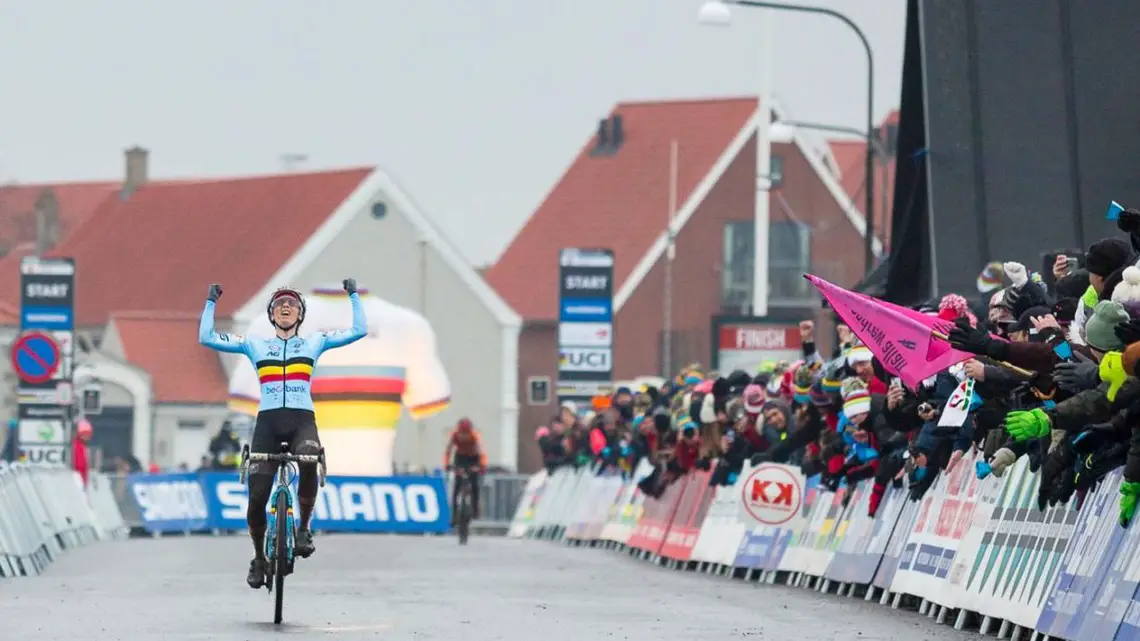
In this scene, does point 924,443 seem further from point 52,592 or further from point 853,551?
point 52,592

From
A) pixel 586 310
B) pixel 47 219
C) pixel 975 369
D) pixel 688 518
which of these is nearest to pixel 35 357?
pixel 688 518

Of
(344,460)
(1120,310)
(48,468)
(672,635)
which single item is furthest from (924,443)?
(344,460)

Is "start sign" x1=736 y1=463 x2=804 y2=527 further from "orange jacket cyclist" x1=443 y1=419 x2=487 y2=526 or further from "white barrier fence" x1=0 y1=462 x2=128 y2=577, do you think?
"orange jacket cyclist" x1=443 y1=419 x2=487 y2=526

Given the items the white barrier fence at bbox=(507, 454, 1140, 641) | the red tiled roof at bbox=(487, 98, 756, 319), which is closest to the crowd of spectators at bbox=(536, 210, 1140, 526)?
the white barrier fence at bbox=(507, 454, 1140, 641)

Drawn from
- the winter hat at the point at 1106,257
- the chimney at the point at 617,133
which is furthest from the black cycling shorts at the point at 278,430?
the chimney at the point at 617,133

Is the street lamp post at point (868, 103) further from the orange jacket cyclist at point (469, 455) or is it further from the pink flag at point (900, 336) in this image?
the pink flag at point (900, 336)

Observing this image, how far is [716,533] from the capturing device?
25672 millimetres

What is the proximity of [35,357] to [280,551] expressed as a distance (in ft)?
68.0

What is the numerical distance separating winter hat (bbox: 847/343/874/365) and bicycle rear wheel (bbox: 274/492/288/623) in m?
5.72

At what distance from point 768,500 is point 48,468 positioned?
11834 mm

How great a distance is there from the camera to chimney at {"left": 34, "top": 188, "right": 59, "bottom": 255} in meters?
115

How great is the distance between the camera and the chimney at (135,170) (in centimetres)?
9944

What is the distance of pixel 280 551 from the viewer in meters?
16.5

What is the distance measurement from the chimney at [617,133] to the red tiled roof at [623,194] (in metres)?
0.22
